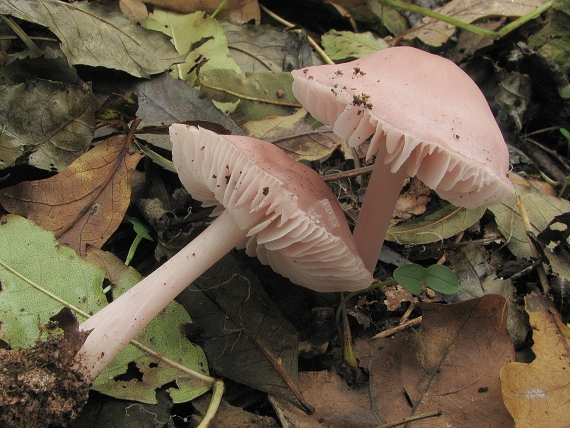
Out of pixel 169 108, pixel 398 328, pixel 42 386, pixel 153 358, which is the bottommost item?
pixel 398 328

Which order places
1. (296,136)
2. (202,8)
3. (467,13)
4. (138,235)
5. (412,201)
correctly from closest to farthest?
(138,235) → (296,136) → (412,201) → (202,8) → (467,13)

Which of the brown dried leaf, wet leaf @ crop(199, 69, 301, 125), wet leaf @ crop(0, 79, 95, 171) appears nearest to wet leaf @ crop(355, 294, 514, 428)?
the brown dried leaf

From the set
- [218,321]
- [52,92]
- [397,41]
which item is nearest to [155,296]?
[218,321]

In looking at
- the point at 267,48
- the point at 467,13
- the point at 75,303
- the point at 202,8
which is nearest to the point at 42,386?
the point at 75,303

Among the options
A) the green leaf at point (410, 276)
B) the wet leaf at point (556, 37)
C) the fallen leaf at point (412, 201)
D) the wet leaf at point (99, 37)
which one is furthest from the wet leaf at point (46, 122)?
the wet leaf at point (556, 37)

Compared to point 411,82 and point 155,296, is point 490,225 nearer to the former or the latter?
point 411,82

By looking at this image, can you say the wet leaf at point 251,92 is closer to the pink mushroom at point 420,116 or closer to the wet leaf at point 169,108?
the wet leaf at point 169,108

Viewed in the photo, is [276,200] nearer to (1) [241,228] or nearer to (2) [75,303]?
(1) [241,228]
